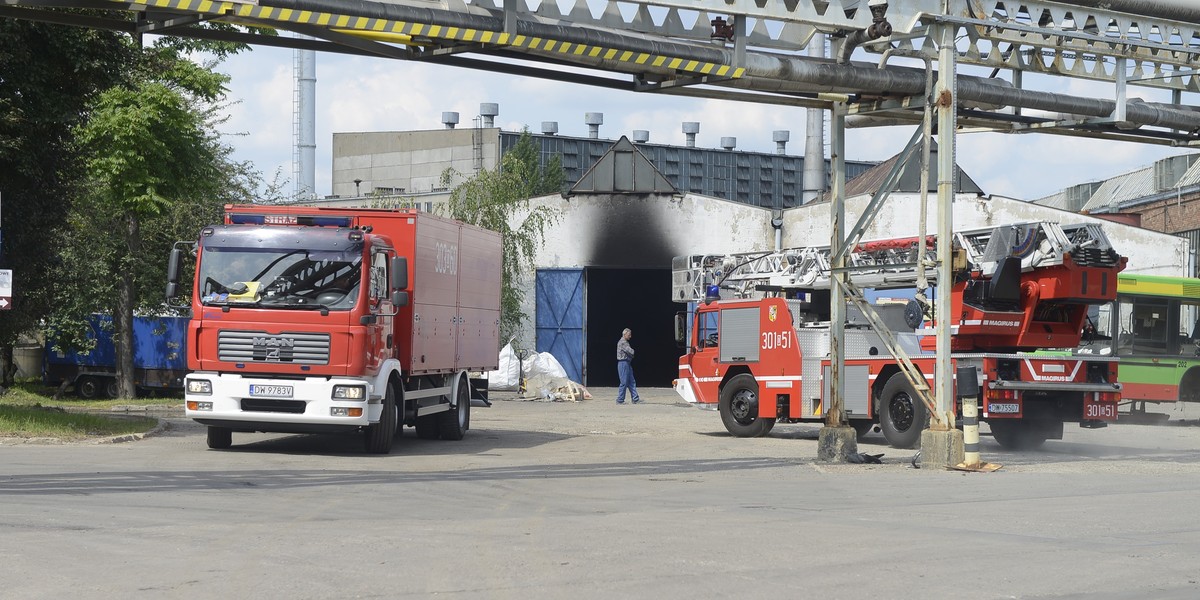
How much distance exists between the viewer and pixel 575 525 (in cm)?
1047

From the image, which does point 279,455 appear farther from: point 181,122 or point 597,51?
point 181,122

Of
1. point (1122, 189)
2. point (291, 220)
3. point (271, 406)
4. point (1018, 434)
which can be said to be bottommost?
point (1018, 434)

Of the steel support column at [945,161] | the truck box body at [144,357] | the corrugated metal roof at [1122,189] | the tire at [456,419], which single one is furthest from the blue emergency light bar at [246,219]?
the corrugated metal roof at [1122,189]

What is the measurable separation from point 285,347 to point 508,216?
2575 cm

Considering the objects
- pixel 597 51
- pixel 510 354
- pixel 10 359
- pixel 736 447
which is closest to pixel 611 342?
pixel 510 354

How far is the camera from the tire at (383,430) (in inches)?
683

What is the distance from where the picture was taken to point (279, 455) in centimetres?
1695

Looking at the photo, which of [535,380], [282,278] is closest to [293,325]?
[282,278]

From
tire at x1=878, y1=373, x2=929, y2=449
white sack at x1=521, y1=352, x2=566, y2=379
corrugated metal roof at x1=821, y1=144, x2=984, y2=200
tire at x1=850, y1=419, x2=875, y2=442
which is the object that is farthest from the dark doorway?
tire at x1=878, y1=373, x2=929, y2=449

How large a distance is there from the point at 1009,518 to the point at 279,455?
9451mm

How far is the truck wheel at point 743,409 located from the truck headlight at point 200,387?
9.65 m

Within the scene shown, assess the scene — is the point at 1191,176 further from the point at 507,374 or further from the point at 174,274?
the point at 174,274

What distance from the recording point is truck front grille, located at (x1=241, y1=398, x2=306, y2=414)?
16.5 metres

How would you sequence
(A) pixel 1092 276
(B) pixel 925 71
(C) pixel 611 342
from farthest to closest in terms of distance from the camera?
(C) pixel 611 342 → (A) pixel 1092 276 → (B) pixel 925 71
